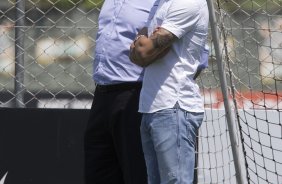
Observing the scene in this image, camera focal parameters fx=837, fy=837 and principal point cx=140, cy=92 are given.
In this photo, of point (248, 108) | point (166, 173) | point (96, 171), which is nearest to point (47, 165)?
point (96, 171)

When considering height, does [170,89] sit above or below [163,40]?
below

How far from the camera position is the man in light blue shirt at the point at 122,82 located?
4.16 m

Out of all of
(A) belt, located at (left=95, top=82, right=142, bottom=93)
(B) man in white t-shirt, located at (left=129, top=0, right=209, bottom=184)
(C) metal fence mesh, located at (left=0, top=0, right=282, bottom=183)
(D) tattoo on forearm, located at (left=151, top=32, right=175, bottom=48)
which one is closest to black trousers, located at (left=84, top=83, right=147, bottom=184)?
(A) belt, located at (left=95, top=82, right=142, bottom=93)

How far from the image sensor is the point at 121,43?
417cm

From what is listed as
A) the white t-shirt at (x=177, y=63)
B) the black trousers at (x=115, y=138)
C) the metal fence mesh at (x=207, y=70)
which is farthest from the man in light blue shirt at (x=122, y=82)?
the metal fence mesh at (x=207, y=70)

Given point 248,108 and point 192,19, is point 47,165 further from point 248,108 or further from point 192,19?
point 192,19

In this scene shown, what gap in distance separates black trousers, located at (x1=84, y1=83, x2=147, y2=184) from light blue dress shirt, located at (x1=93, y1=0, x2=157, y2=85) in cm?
6

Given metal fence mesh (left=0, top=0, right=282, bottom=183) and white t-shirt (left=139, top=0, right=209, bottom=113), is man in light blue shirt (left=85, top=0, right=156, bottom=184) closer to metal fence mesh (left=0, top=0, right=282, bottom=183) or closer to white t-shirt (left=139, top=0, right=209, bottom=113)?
white t-shirt (left=139, top=0, right=209, bottom=113)

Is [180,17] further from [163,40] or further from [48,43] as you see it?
[48,43]

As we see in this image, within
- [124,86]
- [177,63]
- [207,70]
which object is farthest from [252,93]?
[177,63]

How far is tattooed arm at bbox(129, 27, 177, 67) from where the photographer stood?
3672 mm

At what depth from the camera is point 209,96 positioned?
4.95 meters

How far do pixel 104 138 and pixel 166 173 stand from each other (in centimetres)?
70

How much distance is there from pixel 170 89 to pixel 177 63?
5.0 inches
